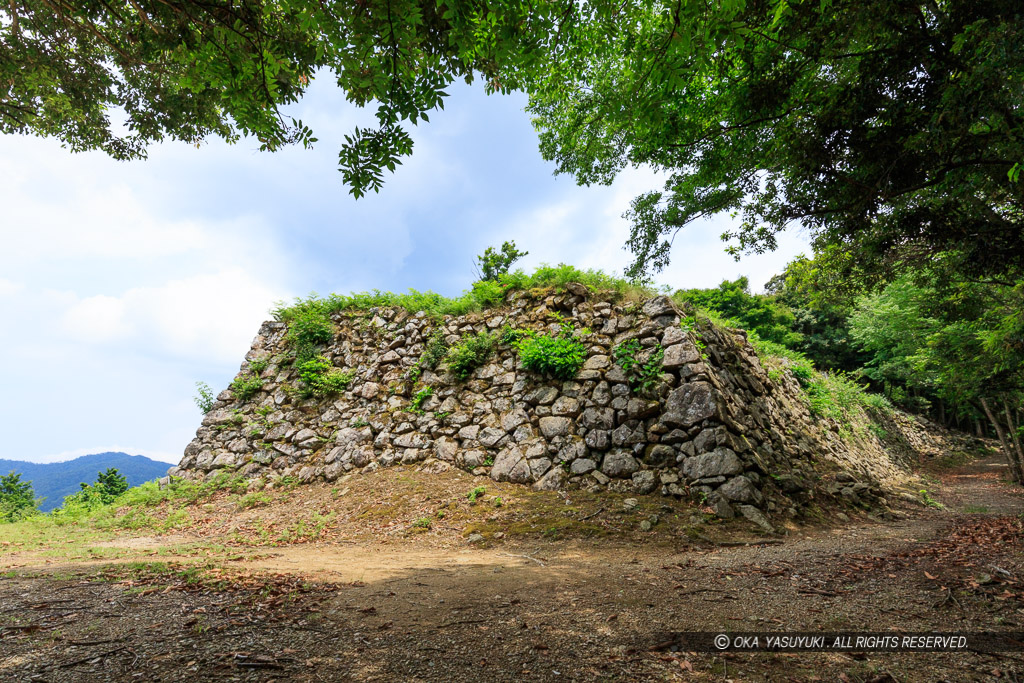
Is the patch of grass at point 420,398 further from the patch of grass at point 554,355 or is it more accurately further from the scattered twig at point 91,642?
the scattered twig at point 91,642

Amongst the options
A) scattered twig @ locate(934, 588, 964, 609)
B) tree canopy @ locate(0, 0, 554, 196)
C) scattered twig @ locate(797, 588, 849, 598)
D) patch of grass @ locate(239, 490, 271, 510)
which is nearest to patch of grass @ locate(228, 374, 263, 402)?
patch of grass @ locate(239, 490, 271, 510)

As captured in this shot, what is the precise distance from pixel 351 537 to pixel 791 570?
6.67 m

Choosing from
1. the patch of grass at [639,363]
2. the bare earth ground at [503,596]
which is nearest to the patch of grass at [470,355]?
the patch of grass at [639,363]

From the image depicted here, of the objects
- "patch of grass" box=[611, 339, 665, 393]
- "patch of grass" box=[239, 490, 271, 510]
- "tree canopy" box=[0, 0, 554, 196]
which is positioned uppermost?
"tree canopy" box=[0, 0, 554, 196]

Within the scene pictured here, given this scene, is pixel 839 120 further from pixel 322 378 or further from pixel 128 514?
pixel 128 514

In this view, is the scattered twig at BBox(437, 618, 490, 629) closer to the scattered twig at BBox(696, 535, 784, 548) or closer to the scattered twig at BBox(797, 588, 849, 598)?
the scattered twig at BBox(797, 588, 849, 598)

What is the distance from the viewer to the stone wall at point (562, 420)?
766cm

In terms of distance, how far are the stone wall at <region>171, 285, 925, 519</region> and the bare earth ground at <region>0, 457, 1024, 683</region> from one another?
786mm

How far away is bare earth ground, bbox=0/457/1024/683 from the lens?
2.39 m

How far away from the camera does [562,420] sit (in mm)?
8758

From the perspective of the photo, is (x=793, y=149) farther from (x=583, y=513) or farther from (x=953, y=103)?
(x=583, y=513)

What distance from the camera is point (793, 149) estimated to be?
4.95m

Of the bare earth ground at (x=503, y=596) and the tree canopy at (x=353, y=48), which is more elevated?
the tree canopy at (x=353, y=48)

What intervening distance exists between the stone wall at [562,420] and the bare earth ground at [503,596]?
786 mm
